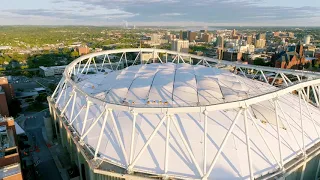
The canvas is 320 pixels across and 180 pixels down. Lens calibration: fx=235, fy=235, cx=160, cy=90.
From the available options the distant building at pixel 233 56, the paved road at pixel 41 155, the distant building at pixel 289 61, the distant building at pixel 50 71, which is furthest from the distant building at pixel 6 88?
the distant building at pixel 233 56

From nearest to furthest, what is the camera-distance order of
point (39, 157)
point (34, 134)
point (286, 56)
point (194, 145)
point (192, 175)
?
point (192, 175)
point (194, 145)
point (39, 157)
point (34, 134)
point (286, 56)

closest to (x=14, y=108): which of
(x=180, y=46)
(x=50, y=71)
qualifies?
(x=50, y=71)

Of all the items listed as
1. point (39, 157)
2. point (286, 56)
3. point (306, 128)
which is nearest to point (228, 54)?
point (286, 56)

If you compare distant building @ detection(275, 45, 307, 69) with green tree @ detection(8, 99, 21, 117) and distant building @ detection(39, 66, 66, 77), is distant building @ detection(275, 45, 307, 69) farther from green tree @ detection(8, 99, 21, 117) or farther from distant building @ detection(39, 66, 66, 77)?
distant building @ detection(39, 66, 66, 77)

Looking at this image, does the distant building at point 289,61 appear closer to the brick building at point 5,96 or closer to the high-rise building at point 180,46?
the high-rise building at point 180,46

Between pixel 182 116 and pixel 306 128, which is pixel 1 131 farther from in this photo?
pixel 306 128

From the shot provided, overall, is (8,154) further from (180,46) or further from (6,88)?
(180,46)
